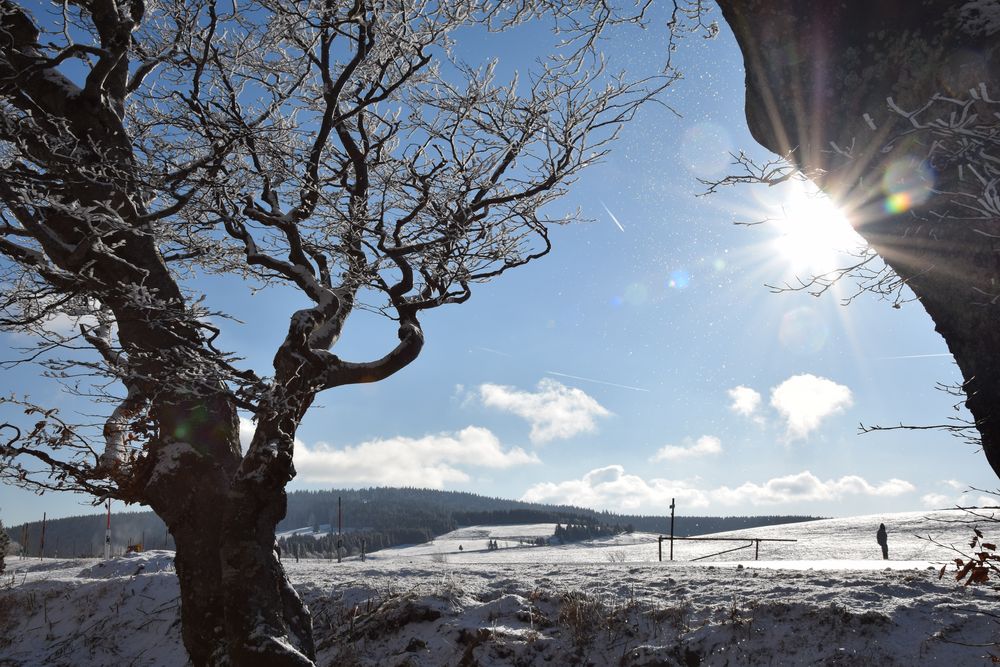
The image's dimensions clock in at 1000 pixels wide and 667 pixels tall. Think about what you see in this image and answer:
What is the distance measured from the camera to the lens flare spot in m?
2.61

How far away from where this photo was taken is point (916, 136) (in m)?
2.60

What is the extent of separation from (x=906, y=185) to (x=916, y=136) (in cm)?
20

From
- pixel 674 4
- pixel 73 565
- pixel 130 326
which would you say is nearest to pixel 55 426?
pixel 130 326

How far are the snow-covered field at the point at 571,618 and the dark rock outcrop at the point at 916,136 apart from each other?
4.35m

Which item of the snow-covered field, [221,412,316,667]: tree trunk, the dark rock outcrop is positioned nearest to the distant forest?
the snow-covered field

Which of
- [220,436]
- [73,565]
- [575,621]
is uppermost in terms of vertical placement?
[220,436]

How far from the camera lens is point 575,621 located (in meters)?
7.96

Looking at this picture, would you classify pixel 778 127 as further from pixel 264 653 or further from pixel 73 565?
pixel 73 565

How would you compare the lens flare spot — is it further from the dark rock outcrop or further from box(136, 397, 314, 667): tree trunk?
box(136, 397, 314, 667): tree trunk

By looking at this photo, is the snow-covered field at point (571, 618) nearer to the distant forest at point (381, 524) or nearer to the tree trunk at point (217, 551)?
the tree trunk at point (217, 551)

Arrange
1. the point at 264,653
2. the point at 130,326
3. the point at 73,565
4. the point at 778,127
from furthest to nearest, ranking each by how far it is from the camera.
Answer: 1. the point at 73,565
2. the point at 130,326
3. the point at 264,653
4. the point at 778,127

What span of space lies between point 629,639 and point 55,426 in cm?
653

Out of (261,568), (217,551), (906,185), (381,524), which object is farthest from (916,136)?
(381,524)

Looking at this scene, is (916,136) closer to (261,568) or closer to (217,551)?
(261,568)
